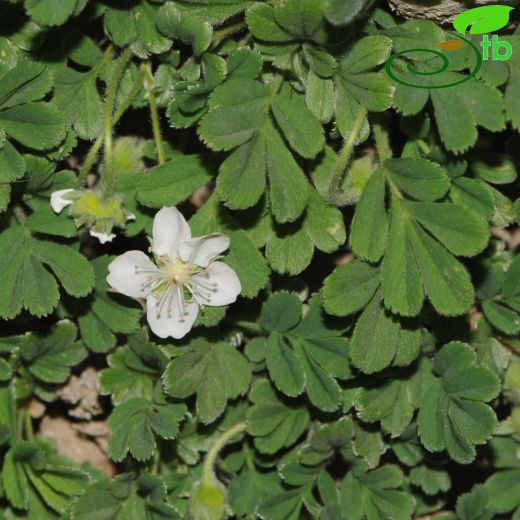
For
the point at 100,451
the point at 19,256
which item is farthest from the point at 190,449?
the point at 19,256

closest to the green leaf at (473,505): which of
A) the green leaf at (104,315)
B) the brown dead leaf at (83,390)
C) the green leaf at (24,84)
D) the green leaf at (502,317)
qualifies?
the green leaf at (502,317)

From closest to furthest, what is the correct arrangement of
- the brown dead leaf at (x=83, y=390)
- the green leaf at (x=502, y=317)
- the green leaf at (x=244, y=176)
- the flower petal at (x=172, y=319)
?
the green leaf at (x=244, y=176)
the flower petal at (x=172, y=319)
the green leaf at (x=502, y=317)
the brown dead leaf at (x=83, y=390)

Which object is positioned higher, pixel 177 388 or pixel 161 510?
pixel 177 388

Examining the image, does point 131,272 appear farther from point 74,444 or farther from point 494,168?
point 494,168

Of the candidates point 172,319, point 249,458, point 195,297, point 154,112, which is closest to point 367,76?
point 154,112

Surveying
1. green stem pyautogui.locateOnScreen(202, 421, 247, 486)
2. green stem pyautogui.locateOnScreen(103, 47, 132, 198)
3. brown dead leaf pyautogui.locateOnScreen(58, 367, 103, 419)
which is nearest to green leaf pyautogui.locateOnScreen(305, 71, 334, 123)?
green stem pyautogui.locateOnScreen(103, 47, 132, 198)

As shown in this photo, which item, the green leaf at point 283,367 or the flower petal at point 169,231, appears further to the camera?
the green leaf at point 283,367

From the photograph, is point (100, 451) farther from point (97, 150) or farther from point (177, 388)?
point (97, 150)

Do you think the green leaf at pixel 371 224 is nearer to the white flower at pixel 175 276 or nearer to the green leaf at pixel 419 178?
the green leaf at pixel 419 178
